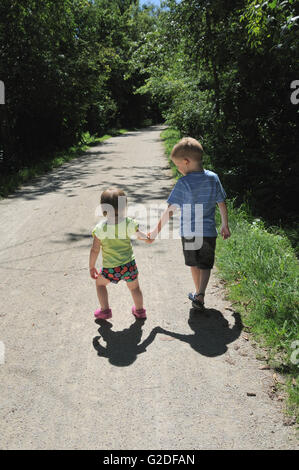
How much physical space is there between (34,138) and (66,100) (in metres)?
2.07

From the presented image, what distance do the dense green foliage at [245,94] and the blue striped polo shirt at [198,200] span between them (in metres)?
2.70

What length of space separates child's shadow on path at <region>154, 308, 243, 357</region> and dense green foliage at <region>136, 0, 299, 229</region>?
2996mm

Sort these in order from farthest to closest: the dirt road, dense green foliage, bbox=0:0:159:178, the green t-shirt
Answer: dense green foliage, bbox=0:0:159:178
the green t-shirt
the dirt road

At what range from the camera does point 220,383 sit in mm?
2695

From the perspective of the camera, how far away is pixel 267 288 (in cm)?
366

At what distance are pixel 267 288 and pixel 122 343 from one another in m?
1.42

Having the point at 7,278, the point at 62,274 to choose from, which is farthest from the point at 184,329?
the point at 7,278

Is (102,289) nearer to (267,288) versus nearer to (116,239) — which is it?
(116,239)

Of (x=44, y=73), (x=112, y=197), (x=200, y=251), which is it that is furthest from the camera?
(x=44, y=73)

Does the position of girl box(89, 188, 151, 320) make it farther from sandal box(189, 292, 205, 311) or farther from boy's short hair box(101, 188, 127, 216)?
sandal box(189, 292, 205, 311)

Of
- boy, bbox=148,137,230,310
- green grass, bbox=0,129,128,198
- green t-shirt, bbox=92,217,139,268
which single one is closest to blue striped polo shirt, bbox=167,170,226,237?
boy, bbox=148,137,230,310

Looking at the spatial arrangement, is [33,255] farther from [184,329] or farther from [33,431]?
[33,431]

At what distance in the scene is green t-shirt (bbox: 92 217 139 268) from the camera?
10.9 feet

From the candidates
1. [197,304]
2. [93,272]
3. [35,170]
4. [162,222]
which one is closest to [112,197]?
[162,222]
